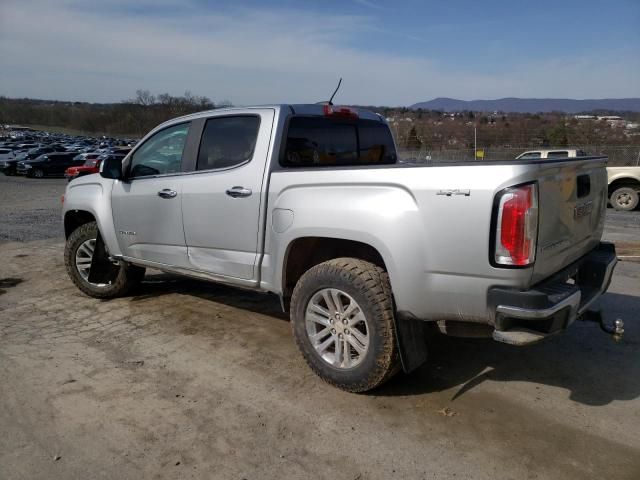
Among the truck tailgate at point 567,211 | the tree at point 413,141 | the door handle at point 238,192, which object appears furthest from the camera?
the tree at point 413,141

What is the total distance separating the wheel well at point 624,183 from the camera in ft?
46.0

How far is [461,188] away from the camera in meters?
2.80

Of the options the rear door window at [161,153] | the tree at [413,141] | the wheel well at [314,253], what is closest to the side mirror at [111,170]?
the rear door window at [161,153]

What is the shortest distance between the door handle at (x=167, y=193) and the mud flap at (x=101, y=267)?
134cm

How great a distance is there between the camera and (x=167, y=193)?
453 cm

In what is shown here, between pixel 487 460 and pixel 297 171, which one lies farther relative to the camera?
pixel 297 171

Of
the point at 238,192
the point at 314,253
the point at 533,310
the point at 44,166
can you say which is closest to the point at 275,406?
the point at 314,253

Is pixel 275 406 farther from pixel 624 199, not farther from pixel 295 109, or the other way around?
pixel 624 199

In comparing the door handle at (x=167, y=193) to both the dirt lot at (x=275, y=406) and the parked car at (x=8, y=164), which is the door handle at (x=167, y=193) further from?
the parked car at (x=8, y=164)

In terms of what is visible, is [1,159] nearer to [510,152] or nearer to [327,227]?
[510,152]

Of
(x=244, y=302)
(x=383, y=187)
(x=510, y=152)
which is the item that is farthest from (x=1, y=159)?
(x=383, y=187)

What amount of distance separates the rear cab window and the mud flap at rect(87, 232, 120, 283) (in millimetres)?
2618

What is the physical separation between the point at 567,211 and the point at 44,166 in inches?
1357

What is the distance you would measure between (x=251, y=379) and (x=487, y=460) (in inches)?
65.8
